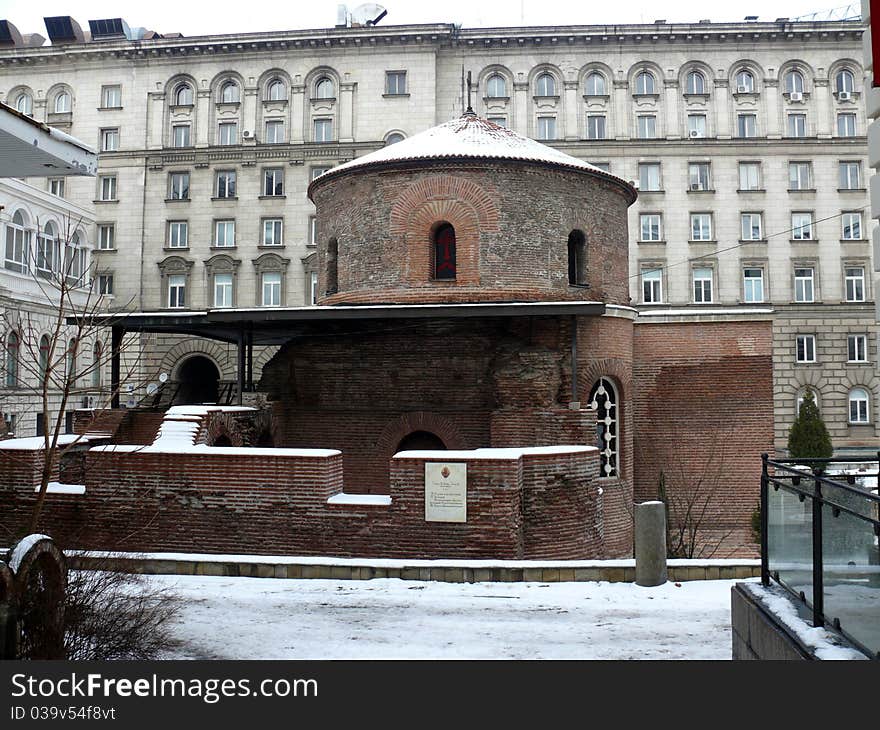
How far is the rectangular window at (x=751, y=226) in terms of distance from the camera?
116 ft

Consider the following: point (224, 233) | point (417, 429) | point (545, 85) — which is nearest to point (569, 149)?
point (545, 85)

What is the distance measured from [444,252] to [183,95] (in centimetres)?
2487

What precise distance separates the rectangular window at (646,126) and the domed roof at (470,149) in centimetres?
1851

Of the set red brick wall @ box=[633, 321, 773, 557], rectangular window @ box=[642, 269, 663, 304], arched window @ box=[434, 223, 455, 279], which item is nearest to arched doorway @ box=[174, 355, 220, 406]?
rectangular window @ box=[642, 269, 663, 304]

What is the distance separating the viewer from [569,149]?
35.9m

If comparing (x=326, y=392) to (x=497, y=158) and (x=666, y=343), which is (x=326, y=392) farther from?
(x=666, y=343)

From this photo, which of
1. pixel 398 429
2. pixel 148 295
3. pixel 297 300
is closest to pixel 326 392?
pixel 398 429

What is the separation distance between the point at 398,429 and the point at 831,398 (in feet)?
82.2

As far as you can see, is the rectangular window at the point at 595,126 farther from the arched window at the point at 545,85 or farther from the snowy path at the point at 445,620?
the snowy path at the point at 445,620

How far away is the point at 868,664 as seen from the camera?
159 inches

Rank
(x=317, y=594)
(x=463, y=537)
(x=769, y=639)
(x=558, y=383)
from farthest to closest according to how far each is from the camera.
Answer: (x=558, y=383) → (x=463, y=537) → (x=317, y=594) → (x=769, y=639)

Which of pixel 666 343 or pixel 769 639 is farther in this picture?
pixel 666 343

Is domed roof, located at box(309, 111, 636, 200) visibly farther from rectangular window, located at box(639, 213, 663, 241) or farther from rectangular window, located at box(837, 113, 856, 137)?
rectangular window, located at box(837, 113, 856, 137)

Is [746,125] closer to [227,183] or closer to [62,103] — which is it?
[227,183]
